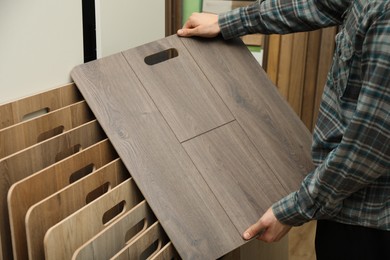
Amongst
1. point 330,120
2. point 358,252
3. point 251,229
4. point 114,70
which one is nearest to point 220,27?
point 114,70

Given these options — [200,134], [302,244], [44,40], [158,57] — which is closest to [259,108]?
[200,134]

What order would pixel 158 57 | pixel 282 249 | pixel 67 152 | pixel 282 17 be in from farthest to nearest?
pixel 282 249, pixel 158 57, pixel 282 17, pixel 67 152

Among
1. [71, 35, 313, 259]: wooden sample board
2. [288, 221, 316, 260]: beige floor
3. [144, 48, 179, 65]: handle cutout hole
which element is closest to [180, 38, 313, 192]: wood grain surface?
[71, 35, 313, 259]: wooden sample board

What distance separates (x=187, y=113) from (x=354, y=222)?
462 millimetres

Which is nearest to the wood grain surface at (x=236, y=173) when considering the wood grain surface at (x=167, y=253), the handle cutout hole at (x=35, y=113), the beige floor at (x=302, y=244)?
the wood grain surface at (x=167, y=253)

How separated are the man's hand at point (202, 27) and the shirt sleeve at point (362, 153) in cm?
53

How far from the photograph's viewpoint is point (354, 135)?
2.86 feet

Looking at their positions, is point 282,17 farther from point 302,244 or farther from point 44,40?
point 302,244

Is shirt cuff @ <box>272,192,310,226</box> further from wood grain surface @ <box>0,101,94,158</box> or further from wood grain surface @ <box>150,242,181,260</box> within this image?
wood grain surface @ <box>0,101,94,158</box>

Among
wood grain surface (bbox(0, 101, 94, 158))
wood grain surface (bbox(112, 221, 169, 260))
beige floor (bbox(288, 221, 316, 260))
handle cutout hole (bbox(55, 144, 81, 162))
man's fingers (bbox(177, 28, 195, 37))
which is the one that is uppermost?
man's fingers (bbox(177, 28, 195, 37))

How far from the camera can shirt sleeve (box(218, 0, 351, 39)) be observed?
3.88 feet

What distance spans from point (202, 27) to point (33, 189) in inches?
25.3

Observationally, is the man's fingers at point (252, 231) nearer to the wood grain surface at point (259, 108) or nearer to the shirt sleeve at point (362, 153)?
the shirt sleeve at point (362, 153)

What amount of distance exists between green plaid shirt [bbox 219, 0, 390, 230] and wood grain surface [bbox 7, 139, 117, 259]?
17.3 inches
